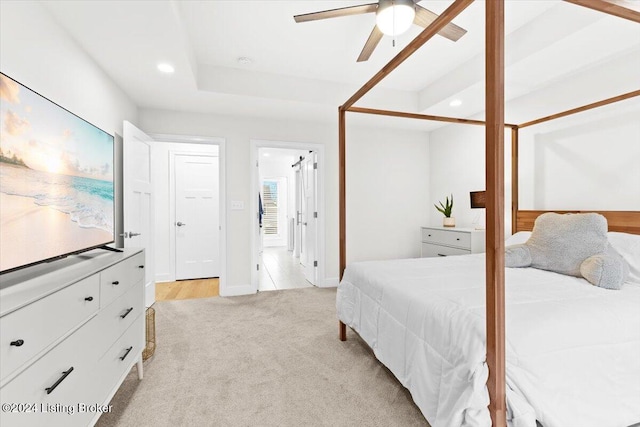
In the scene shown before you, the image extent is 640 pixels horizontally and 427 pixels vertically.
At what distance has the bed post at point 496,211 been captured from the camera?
3.57ft

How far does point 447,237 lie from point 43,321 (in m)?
3.70

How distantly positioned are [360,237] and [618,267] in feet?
9.65

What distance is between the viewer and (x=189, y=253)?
4.72m

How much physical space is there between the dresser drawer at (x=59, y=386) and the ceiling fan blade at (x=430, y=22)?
2.40 meters

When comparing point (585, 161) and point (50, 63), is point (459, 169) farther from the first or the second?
point (50, 63)

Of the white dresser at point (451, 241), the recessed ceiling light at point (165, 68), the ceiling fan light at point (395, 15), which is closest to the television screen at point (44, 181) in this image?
the recessed ceiling light at point (165, 68)

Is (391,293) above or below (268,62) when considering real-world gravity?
below

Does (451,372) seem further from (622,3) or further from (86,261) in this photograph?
(86,261)

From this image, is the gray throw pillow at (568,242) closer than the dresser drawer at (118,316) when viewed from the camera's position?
No

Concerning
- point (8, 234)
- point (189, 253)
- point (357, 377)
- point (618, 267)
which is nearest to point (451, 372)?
point (357, 377)

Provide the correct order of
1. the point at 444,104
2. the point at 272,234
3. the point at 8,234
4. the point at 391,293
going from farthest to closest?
the point at 272,234 → the point at 444,104 → the point at 391,293 → the point at 8,234

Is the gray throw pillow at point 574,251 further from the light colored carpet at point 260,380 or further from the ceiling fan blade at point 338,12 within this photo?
the ceiling fan blade at point 338,12

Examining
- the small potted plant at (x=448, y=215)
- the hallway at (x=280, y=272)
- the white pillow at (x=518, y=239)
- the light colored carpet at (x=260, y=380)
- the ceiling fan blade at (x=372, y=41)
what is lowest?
the light colored carpet at (x=260, y=380)

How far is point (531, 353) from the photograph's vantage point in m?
1.14
